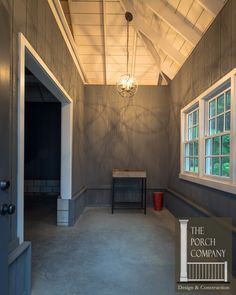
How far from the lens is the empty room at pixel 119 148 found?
2.19 metres

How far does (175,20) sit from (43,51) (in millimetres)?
2386

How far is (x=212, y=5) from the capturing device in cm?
322

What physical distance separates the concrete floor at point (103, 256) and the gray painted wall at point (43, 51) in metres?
0.86

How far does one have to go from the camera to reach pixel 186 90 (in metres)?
4.81

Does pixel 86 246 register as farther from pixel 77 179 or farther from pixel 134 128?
pixel 134 128

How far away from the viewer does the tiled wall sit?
25.4ft

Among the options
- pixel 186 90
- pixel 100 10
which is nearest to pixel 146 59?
pixel 100 10

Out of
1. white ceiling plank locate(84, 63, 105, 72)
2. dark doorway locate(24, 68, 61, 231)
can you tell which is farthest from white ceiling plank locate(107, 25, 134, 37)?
dark doorway locate(24, 68, 61, 231)

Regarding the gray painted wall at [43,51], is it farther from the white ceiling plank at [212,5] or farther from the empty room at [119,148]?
the white ceiling plank at [212,5]

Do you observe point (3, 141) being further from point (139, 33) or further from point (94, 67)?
point (94, 67)

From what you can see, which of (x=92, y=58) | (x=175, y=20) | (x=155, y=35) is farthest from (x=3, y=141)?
(x=92, y=58)

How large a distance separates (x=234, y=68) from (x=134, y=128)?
3.76 meters

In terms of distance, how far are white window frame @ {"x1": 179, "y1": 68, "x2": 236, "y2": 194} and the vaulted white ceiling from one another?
1.00 meters

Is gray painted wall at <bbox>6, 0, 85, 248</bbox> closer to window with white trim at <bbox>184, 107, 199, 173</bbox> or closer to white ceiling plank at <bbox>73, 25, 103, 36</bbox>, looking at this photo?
white ceiling plank at <bbox>73, 25, 103, 36</bbox>
